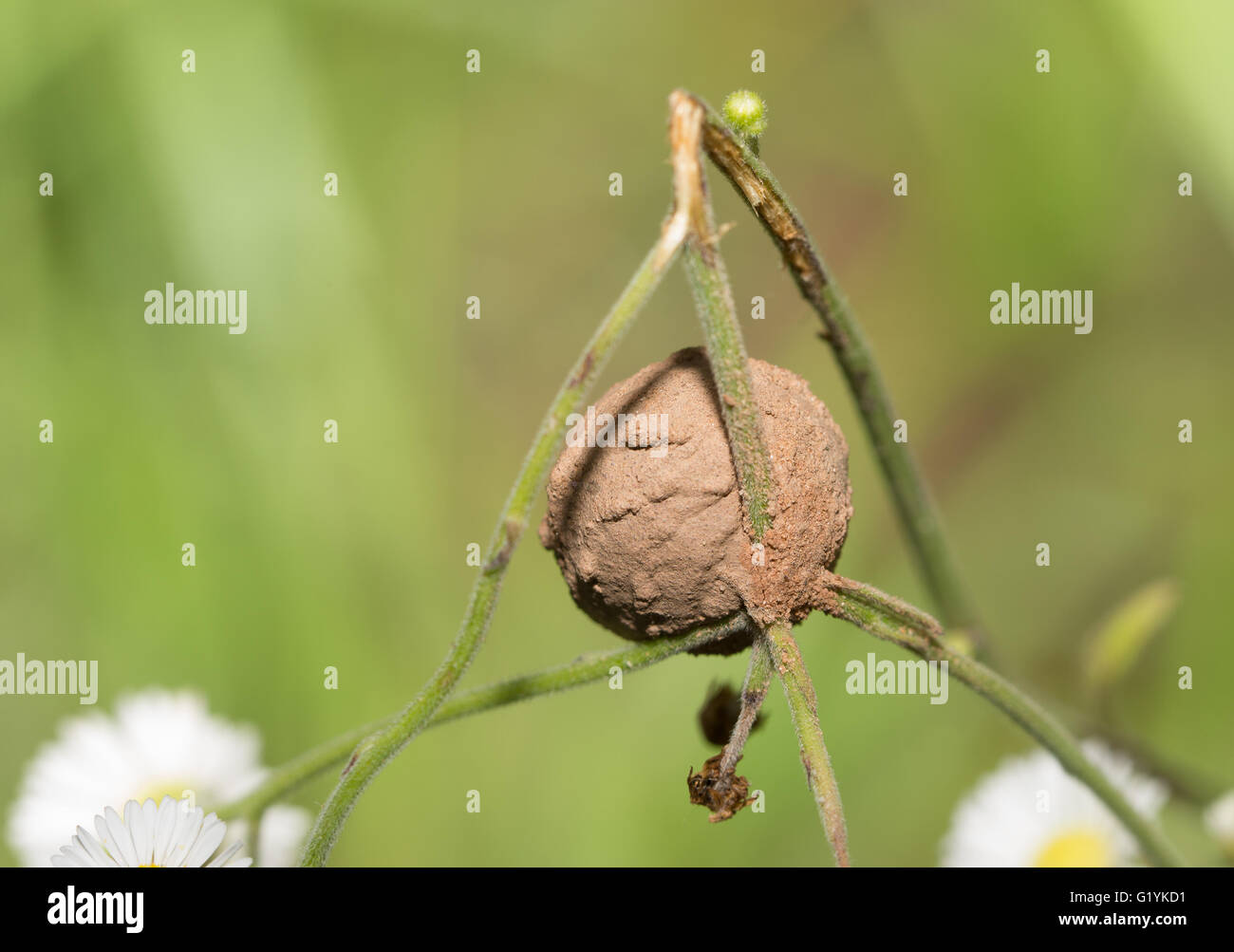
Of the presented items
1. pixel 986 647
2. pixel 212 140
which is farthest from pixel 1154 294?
pixel 212 140

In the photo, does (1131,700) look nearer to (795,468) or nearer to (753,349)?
(753,349)

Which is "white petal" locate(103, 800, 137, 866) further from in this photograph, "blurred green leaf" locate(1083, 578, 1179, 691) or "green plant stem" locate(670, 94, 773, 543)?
"blurred green leaf" locate(1083, 578, 1179, 691)

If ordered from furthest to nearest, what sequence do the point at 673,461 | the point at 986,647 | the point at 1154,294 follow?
the point at 1154,294 → the point at 986,647 → the point at 673,461

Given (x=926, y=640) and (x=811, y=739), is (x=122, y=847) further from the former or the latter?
(x=926, y=640)
